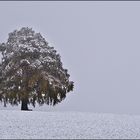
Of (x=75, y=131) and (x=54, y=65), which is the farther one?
(x=54, y=65)

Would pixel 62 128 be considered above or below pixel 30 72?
below

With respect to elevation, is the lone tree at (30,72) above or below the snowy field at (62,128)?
above

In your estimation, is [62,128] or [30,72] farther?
[30,72]

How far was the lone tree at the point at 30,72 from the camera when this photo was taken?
41.6 meters

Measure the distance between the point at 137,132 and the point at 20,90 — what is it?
2038cm

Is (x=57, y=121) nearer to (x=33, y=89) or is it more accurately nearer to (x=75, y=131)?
(x=75, y=131)

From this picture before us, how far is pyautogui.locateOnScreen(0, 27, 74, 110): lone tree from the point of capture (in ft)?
136

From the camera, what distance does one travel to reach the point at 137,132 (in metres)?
22.9

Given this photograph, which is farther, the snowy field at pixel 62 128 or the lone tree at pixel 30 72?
the lone tree at pixel 30 72

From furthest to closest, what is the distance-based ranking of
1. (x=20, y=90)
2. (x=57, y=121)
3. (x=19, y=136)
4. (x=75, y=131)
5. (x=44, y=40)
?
1. (x=44, y=40)
2. (x=20, y=90)
3. (x=57, y=121)
4. (x=75, y=131)
5. (x=19, y=136)

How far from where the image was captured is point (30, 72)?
42.6 metres

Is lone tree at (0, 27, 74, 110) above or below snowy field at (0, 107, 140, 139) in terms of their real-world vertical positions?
above

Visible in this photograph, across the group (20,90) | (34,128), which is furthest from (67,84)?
(34,128)

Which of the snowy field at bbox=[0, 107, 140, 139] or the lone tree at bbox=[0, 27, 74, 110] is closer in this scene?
the snowy field at bbox=[0, 107, 140, 139]
